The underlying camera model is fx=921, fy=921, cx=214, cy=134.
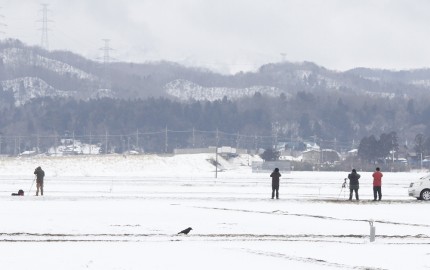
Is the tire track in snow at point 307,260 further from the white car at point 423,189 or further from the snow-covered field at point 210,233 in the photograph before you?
the white car at point 423,189

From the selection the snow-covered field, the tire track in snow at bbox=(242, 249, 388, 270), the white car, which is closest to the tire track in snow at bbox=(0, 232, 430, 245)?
the snow-covered field

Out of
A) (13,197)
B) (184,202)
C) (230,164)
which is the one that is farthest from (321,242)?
(230,164)

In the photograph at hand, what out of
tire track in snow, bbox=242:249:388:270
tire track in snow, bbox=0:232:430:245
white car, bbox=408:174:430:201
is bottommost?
tire track in snow, bbox=242:249:388:270

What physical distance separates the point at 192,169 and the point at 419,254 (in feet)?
349

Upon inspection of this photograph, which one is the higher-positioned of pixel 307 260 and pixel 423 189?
pixel 423 189

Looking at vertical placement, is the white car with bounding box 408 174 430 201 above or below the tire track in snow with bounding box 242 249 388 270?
above

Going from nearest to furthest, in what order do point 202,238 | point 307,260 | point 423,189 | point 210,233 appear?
point 307,260 < point 202,238 < point 210,233 < point 423,189

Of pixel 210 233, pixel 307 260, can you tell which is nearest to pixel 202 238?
pixel 210 233

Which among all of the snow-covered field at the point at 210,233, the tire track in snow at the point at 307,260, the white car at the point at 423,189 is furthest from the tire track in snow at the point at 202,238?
the white car at the point at 423,189

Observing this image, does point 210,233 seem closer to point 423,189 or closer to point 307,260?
point 307,260

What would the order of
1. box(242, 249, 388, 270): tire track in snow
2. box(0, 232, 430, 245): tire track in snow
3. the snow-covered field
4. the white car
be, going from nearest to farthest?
box(242, 249, 388, 270): tire track in snow, the snow-covered field, box(0, 232, 430, 245): tire track in snow, the white car

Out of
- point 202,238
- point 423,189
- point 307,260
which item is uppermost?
point 423,189

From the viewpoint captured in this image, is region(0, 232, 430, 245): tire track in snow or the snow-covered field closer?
the snow-covered field

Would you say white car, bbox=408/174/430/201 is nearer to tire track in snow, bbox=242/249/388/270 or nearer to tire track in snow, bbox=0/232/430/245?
tire track in snow, bbox=0/232/430/245
